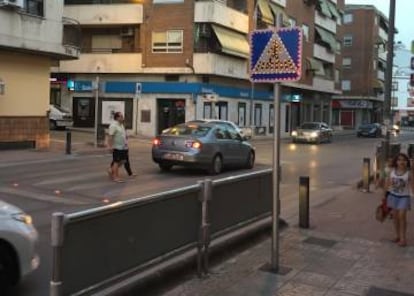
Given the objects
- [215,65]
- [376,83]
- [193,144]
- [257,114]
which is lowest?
[193,144]

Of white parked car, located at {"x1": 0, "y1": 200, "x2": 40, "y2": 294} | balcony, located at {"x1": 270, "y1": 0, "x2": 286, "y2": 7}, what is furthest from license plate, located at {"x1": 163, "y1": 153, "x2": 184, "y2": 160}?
balcony, located at {"x1": 270, "y1": 0, "x2": 286, "y2": 7}

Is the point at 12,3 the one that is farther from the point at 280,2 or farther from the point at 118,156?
the point at 280,2

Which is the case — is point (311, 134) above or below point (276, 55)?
below

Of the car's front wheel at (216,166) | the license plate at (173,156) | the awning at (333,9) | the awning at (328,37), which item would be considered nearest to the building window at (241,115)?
the awning at (328,37)

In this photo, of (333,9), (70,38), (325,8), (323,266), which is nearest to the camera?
(323,266)

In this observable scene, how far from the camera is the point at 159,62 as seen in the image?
43.6 meters

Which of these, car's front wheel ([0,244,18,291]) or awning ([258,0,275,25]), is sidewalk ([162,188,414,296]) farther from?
awning ([258,0,275,25])

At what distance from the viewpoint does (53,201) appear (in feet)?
40.9

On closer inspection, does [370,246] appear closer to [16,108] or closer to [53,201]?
[53,201]

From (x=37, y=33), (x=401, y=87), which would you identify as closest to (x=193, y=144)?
(x=37, y=33)

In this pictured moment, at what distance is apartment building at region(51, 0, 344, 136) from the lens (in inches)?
1690

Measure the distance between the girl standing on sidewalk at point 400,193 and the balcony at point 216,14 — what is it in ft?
113

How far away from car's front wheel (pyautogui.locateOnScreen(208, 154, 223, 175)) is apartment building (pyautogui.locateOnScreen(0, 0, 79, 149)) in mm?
9252

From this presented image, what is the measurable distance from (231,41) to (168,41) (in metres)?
4.36
